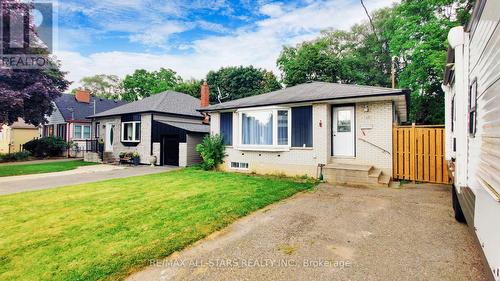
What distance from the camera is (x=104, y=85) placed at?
51.2 m

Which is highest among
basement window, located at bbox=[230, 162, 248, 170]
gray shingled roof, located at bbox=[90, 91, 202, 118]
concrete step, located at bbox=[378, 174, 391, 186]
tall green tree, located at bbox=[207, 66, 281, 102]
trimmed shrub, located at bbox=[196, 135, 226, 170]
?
tall green tree, located at bbox=[207, 66, 281, 102]

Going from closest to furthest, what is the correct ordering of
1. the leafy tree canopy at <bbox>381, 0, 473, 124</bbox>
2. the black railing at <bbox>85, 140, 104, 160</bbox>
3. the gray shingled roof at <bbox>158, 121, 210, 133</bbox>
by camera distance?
the gray shingled roof at <bbox>158, 121, 210, 133</bbox> < the leafy tree canopy at <bbox>381, 0, 473, 124</bbox> < the black railing at <bbox>85, 140, 104, 160</bbox>

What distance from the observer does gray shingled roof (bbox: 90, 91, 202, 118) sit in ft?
54.6

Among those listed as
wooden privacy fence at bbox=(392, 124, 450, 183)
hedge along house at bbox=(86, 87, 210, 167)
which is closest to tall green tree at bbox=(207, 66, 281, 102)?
hedge along house at bbox=(86, 87, 210, 167)

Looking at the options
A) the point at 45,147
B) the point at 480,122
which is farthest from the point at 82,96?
the point at 480,122

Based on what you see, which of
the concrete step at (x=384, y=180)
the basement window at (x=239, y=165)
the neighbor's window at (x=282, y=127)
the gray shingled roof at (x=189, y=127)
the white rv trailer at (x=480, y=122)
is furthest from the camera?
the gray shingled roof at (x=189, y=127)

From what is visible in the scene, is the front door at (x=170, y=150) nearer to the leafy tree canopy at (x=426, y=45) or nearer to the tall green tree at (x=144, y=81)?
the leafy tree canopy at (x=426, y=45)

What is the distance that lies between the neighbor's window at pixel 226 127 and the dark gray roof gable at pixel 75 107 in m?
18.2

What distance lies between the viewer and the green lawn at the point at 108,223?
303cm

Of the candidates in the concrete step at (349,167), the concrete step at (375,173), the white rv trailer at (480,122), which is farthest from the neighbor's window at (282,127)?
the white rv trailer at (480,122)

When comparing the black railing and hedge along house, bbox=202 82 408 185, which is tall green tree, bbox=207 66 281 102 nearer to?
the black railing

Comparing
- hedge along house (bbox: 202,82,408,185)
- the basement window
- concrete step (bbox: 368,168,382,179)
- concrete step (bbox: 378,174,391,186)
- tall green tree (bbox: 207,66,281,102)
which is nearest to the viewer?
concrete step (bbox: 378,174,391,186)

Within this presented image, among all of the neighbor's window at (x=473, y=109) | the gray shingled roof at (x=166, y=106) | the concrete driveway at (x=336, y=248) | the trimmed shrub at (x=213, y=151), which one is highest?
the gray shingled roof at (x=166, y=106)

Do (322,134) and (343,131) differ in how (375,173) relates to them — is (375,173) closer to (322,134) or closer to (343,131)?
(343,131)
